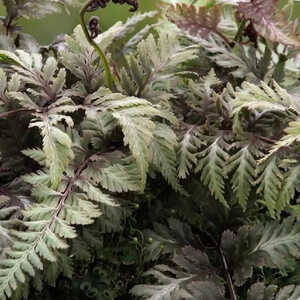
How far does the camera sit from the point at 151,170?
2.60 feet

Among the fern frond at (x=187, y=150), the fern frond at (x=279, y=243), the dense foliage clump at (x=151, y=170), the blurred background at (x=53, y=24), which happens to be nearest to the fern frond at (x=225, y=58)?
the dense foliage clump at (x=151, y=170)

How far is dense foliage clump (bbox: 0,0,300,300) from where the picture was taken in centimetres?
71

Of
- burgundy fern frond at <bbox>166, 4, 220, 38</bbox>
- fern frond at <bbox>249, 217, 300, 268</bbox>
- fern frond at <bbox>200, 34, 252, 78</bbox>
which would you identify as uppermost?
burgundy fern frond at <bbox>166, 4, 220, 38</bbox>

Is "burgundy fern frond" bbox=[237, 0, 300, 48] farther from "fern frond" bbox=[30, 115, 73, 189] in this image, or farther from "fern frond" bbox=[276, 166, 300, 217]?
"fern frond" bbox=[30, 115, 73, 189]

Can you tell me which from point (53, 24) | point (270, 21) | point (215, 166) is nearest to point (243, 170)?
point (215, 166)

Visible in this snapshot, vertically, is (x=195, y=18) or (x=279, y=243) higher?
(x=195, y=18)

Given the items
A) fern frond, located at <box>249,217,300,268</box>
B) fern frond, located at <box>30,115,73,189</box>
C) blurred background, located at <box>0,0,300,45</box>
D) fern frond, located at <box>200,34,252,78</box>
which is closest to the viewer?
fern frond, located at <box>30,115,73,189</box>

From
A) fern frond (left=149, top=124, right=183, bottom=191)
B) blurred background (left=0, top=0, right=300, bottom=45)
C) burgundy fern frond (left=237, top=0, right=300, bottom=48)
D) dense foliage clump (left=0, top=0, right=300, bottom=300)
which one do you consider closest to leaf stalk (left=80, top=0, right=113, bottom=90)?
dense foliage clump (left=0, top=0, right=300, bottom=300)

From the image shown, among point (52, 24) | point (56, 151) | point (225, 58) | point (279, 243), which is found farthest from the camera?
point (52, 24)

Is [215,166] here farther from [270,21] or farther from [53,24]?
[53,24]

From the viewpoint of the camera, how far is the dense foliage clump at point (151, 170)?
0.71m

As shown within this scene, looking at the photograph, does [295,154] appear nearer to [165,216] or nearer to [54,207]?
[165,216]

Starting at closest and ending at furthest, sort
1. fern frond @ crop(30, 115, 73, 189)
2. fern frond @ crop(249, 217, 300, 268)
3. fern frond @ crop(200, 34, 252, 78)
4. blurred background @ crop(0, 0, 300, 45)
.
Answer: fern frond @ crop(30, 115, 73, 189) → fern frond @ crop(249, 217, 300, 268) → fern frond @ crop(200, 34, 252, 78) → blurred background @ crop(0, 0, 300, 45)

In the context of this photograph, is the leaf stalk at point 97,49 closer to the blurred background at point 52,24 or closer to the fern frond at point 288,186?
the fern frond at point 288,186
